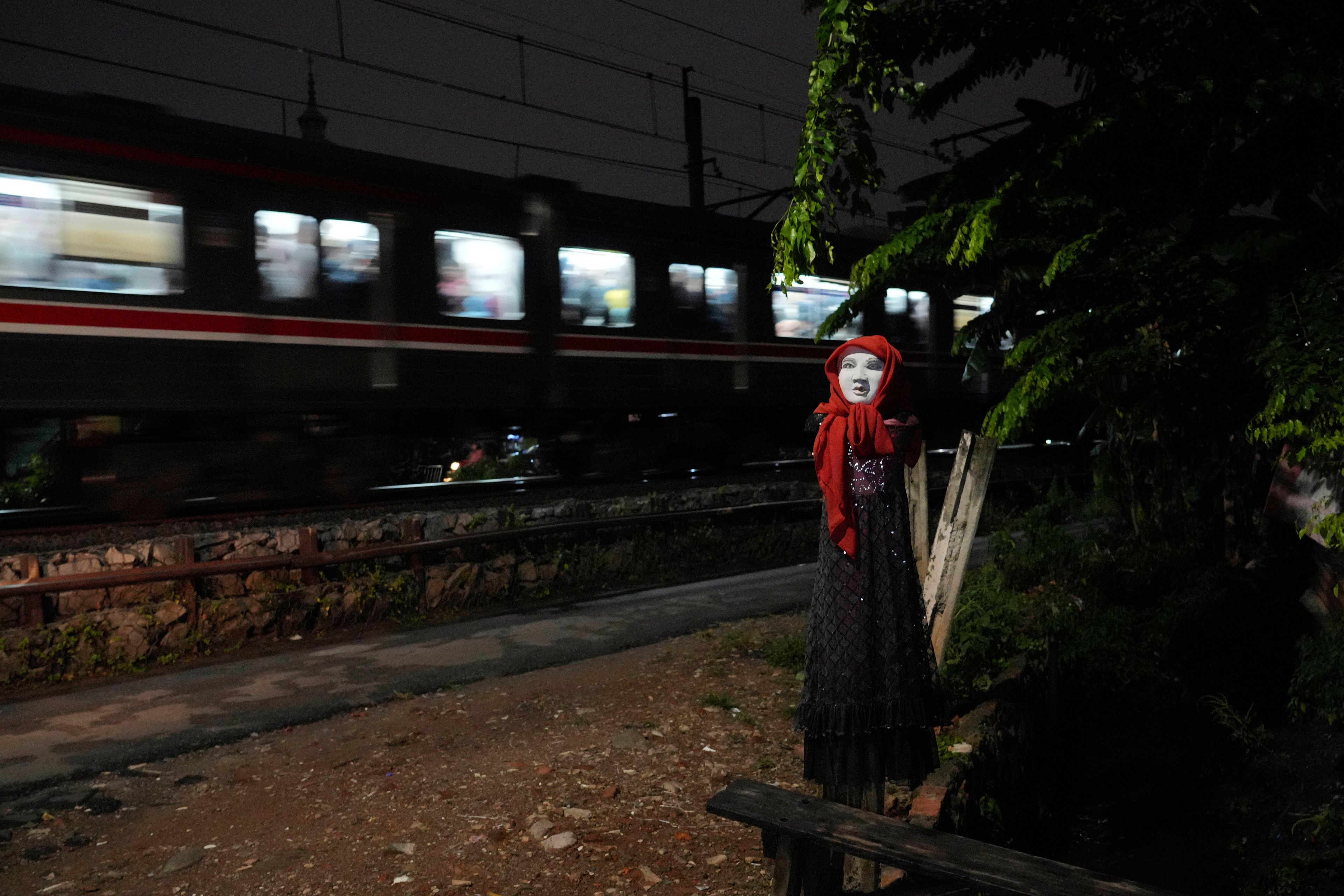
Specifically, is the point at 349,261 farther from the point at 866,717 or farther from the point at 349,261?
the point at 866,717

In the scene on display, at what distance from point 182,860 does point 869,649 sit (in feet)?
9.63

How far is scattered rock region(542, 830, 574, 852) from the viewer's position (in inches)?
164

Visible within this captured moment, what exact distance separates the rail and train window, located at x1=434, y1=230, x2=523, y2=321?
9.56 ft

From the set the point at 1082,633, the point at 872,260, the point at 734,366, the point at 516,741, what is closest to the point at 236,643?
the point at 516,741

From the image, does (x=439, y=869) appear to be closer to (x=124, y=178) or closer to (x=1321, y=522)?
(x=1321, y=522)

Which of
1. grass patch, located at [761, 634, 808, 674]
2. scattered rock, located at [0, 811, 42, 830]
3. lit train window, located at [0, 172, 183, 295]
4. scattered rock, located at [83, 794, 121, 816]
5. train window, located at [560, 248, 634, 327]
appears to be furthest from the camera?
train window, located at [560, 248, 634, 327]

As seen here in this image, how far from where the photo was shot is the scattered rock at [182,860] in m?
4.02

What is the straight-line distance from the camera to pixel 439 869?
3.98 m

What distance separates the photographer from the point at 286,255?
32.4ft

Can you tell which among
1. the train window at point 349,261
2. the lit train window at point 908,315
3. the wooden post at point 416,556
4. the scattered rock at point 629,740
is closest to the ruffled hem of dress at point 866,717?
the scattered rock at point 629,740

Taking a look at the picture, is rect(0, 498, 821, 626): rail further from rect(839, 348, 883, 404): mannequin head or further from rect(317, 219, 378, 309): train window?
rect(839, 348, 883, 404): mannequin head

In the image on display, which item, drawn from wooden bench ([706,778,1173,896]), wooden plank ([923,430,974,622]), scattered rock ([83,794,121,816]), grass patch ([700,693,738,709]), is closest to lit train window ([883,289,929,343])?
grass patch ([700,693,738,709])

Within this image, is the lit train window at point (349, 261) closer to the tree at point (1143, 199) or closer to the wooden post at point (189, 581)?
the wooden post at point (189, 581)

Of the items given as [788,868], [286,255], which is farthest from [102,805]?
[286,255]
